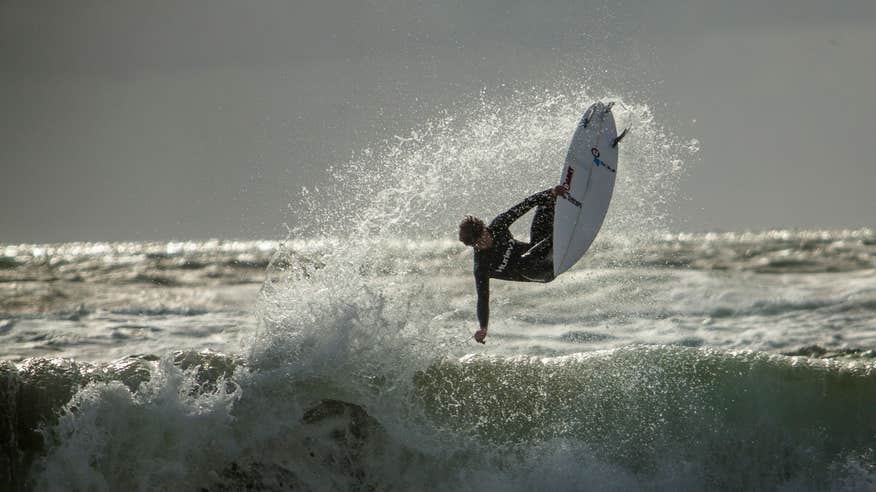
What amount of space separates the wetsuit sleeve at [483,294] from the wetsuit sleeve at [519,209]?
0.42m

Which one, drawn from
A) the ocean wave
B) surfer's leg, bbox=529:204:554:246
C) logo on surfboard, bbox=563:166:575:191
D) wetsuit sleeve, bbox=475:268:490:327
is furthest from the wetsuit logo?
the ocean wave

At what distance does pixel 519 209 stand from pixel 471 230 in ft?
1.82

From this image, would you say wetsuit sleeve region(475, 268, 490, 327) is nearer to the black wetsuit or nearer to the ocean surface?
the black wetsuit

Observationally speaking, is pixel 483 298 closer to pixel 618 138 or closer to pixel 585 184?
pixel 585 184

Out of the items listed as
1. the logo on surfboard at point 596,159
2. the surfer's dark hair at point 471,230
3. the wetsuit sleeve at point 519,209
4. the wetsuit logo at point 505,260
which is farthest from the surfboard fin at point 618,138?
the surfer's dark hair at point 471,230

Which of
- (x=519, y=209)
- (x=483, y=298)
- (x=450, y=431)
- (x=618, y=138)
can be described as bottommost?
(x=450, y=431)

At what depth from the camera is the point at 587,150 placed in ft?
30.2

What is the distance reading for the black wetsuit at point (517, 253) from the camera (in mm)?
8406

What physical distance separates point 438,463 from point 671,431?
6.67 feet

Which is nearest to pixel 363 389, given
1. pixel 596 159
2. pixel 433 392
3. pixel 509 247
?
pixel 433 392

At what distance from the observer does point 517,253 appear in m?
8.58

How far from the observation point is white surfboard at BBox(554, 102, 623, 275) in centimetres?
878

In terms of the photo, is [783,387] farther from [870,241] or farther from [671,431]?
[870,241]

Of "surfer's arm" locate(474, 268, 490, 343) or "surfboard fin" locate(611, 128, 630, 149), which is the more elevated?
"surfboard fin" locate(611, 128, 630, 149)
